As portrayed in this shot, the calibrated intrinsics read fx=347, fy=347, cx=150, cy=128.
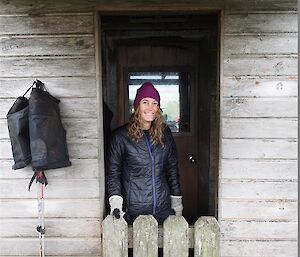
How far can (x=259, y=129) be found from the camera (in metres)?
2.16

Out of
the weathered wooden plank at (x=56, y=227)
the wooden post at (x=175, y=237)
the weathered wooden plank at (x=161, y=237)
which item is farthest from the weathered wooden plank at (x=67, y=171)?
the wooden post at (x=175, y=237)

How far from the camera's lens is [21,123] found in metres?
1.95

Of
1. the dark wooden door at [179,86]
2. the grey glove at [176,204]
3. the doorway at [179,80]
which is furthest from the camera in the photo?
the dark wooden door at [179,86]

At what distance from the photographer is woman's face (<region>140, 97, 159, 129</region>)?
2.26m

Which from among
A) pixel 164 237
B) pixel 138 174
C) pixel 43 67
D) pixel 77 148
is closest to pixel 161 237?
pixel 164 237

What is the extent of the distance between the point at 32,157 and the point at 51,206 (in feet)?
1.47

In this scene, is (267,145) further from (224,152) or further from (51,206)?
(51,206)

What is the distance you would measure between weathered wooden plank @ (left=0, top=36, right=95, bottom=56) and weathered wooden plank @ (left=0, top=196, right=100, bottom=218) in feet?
3.01

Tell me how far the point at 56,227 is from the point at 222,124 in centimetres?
124

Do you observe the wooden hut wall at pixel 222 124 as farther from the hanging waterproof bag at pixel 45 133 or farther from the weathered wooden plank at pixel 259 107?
the hanging waterproof bag at pixel 45 133

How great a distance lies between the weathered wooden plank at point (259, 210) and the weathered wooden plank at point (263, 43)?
94cm

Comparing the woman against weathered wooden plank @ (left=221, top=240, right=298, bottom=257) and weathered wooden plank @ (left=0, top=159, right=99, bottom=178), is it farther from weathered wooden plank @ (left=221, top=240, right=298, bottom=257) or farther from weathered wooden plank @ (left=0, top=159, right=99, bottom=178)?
weathered wooden plank @ (left=221, top=240, right=298, bottom=257)

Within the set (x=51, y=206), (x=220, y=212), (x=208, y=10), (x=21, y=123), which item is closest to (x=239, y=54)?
(x=208, y=10)

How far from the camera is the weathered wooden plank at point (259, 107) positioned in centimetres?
214
